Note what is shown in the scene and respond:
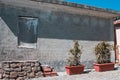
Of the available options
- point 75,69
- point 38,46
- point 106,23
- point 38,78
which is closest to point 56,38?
point 38,46

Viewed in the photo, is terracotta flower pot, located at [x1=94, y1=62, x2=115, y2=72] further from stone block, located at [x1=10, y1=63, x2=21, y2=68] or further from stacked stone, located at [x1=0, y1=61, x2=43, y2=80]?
stone block, located at [x1=10, y1=63, x2=21, y2=68]

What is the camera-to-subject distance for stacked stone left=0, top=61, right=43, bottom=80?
28.6 feet

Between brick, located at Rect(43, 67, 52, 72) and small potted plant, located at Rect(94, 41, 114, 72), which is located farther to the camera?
small potted plant, located at Rect(94, 41, 114, 72)

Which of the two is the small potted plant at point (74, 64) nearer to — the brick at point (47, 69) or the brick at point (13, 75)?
the brick at point (47, 69)

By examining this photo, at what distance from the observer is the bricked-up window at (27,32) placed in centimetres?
1001

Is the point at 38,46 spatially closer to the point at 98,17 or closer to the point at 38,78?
the point at 38,78

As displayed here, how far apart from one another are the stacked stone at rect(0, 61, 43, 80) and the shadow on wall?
4.96 feet

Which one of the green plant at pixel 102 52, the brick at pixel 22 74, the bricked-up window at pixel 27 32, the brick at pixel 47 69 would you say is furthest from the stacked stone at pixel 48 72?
the green plant at pixel 102 52

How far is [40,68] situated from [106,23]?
5528 millimetres

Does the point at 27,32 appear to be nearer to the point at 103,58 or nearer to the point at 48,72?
the point at 48,72

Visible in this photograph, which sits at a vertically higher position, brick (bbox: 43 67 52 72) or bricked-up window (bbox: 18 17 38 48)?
bricked-up window (bbox: 18 17 38 48)

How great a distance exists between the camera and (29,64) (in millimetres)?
9258

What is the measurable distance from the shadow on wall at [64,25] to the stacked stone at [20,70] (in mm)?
1513

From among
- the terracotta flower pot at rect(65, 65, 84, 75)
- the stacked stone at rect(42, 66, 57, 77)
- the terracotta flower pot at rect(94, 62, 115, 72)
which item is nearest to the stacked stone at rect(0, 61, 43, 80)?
the stacked stone at rect(42, 66, 57, 77)
